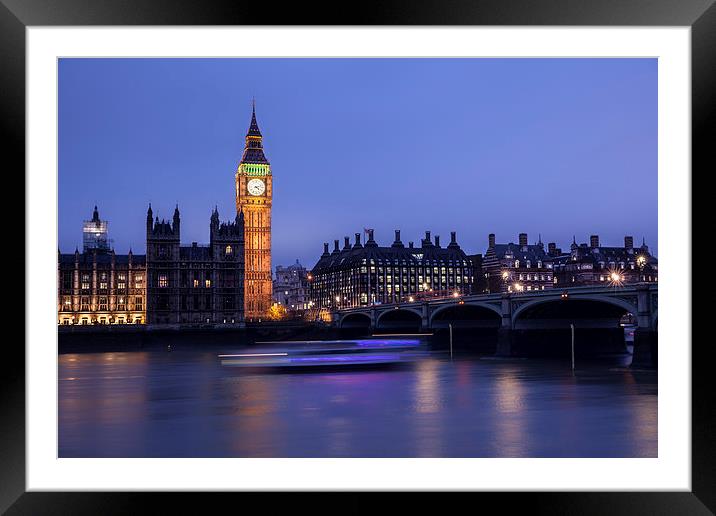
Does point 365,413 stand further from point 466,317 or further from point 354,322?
point 354,322

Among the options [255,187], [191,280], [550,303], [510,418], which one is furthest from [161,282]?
[510,418]

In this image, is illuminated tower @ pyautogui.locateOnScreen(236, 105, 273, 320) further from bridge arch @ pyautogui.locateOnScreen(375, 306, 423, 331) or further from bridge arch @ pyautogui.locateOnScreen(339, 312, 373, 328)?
bridge arch @ pyautogui.locateOnScreen(375, 306, 423, 331)

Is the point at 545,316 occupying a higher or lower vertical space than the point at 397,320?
higher

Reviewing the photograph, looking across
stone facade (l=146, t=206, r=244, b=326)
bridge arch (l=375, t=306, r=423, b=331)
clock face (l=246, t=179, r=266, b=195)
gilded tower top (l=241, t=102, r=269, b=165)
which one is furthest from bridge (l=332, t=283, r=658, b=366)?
gilded tower top (l=241, t=102, r=269, b=165)

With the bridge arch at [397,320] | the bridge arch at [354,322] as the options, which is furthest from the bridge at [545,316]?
the bridge arch at [354,322]
